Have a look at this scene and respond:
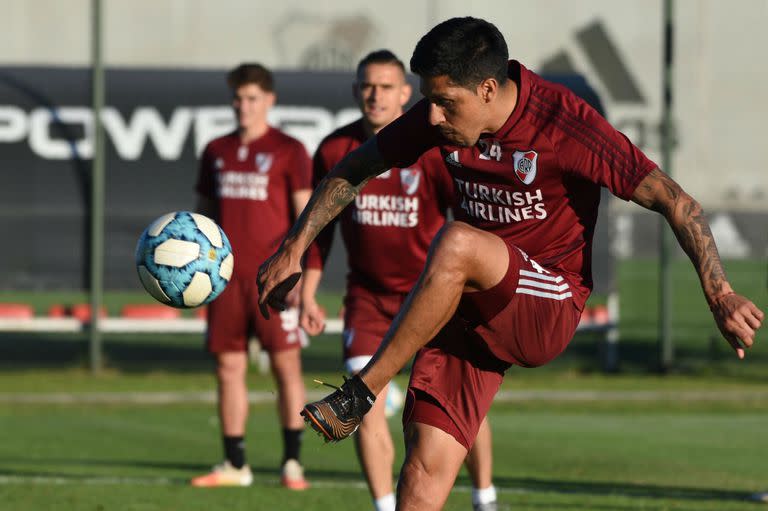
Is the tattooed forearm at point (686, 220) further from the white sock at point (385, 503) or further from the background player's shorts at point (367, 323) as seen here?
the background player's shorts at point (367, 323)

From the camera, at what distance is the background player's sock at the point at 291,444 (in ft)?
29.9

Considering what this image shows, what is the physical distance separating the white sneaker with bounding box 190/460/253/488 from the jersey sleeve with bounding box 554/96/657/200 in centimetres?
427

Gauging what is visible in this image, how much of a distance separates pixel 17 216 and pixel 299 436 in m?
Result: 7.40

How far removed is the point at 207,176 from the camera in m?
9.63

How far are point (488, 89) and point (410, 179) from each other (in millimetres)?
2316

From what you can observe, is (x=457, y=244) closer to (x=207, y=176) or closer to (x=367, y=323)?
(x=367, y=323)

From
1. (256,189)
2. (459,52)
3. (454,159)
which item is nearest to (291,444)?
(256,189)

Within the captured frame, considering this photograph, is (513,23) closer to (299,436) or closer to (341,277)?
(341,277)

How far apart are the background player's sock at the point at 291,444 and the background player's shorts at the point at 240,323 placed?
1.82 feet

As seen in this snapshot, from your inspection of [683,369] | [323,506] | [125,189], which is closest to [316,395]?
[125,189]

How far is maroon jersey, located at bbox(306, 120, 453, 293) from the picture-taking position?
7.66 m

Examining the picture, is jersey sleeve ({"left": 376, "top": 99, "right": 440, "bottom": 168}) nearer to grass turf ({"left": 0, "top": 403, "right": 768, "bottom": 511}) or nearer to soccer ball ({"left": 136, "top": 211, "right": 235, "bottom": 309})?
soccer ball ({"left": 136, "top": 211, "right": 235, "bottom": 309})

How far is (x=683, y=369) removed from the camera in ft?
55.2

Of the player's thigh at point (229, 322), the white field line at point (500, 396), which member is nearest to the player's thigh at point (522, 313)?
the player's thigh at point (229, 322)
